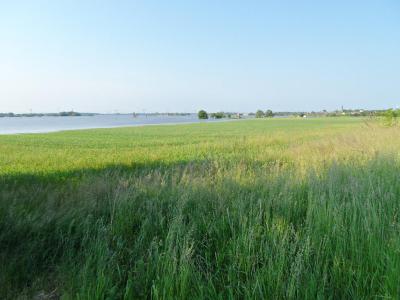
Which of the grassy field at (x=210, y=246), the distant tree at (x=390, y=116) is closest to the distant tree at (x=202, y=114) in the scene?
the distant tree at (x=390, y=116)

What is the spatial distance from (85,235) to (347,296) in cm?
340

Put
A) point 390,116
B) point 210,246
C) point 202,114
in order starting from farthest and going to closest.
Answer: point 202,114 → point 390,116 → point 210,246

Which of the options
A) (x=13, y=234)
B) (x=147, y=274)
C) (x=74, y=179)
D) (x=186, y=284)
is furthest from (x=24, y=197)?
(x=186, y=284)

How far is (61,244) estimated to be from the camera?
13.8 feet

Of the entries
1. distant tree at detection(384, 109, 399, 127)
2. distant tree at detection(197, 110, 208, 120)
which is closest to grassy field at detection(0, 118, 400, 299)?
distant tree at detection(384, 109, 399, 127)

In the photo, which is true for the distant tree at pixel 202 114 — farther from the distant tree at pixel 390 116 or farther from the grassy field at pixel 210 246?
the grassy field at pixel 210 246

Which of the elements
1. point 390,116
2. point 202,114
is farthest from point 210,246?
point 202,114

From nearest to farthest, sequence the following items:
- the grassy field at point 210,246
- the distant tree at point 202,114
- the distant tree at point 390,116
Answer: the grassy field at point 210,246, the distant tree at point 390,116, the distant tree at point 202,114

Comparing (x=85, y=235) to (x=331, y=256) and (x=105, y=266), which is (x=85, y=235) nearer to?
(x=105, y=266)

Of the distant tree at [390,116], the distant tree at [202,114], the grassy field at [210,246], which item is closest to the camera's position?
the grassy field at [210,246]

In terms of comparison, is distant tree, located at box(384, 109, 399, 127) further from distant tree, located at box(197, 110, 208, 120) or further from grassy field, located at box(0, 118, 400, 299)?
distant tree, located at box(197, 110, 208, 120)

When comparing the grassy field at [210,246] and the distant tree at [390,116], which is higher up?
the distant tree at [390,116]

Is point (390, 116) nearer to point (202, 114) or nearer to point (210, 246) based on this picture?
point (210, 246)

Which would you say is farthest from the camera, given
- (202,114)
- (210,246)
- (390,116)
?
(202,114)
